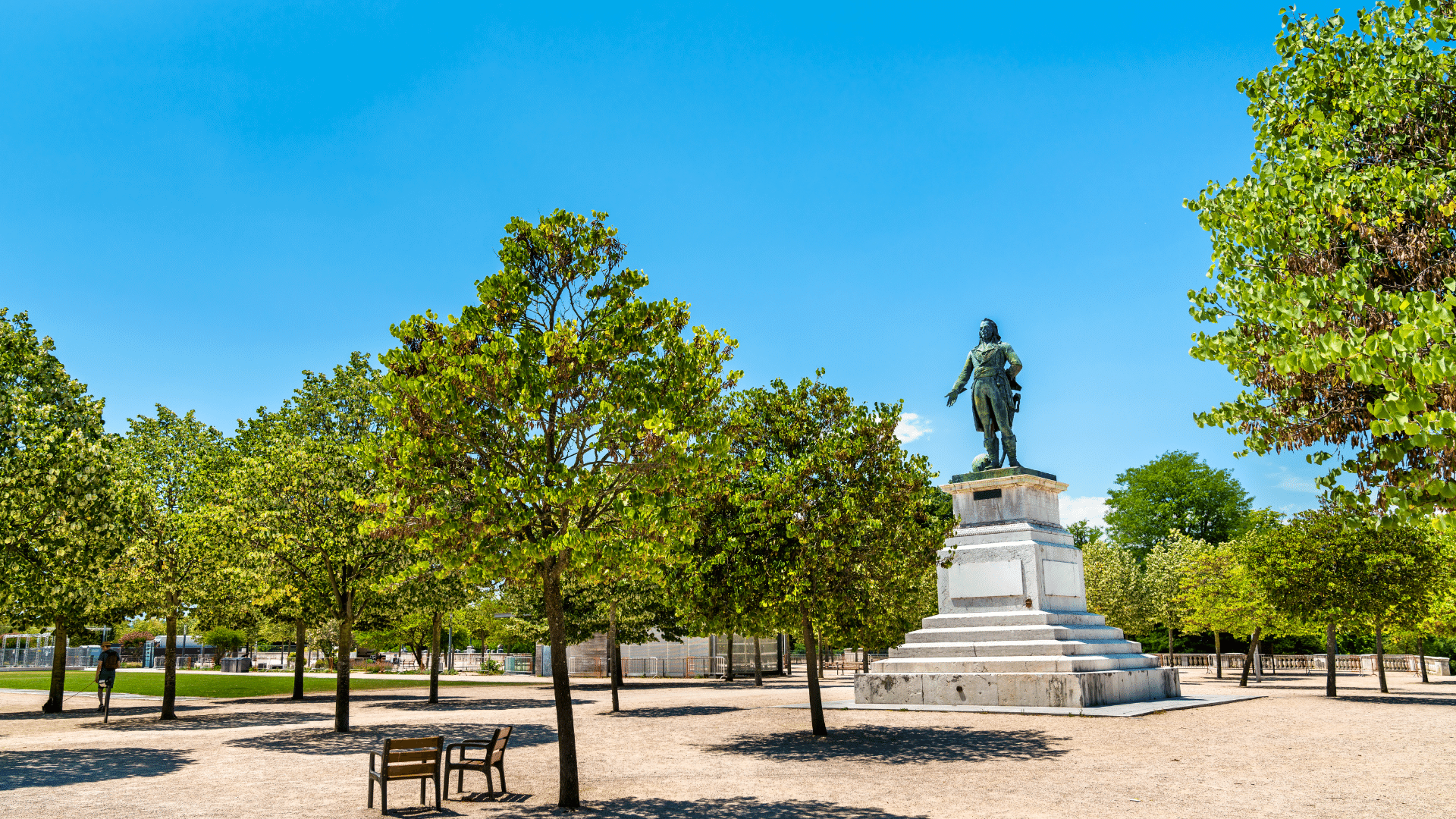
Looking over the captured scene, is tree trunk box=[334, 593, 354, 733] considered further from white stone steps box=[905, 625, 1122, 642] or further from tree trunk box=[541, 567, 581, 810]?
white stone steps box=[905, 625, 1122, 642]

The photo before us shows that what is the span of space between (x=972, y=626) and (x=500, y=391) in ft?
51.4

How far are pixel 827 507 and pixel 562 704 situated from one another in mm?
7013

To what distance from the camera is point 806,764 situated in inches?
554

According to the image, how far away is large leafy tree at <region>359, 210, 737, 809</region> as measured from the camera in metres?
10.6

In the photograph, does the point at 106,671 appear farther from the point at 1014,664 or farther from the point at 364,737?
the point at 1014,664

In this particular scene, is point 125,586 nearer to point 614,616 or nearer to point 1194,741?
point 614,616

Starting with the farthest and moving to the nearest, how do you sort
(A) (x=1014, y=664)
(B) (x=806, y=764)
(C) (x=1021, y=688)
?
(A) (x=1014, y=664)
(C) (x=1021, y=688)
(B) (x=806, y=764)

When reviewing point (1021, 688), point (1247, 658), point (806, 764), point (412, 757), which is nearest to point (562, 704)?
point (412, 757)

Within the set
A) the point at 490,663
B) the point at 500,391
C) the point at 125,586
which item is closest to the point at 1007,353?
the point at 500,391

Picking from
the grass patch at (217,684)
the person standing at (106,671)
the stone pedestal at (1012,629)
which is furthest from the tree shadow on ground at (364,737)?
the grass patch at (217,684)

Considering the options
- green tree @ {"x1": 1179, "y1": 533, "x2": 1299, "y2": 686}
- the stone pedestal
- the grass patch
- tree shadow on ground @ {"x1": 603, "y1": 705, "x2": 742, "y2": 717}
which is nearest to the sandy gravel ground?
tree shadow on ground @ {"x1": 603, "y1": 705, "x2": 742, "y2": 717}

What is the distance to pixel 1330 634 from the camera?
2761 centimetres

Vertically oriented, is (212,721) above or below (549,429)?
below

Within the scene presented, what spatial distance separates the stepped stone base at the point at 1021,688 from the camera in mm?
20203
